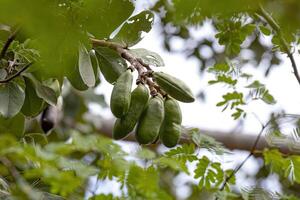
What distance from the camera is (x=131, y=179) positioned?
789 millimetres

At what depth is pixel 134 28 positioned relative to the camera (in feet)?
3.44

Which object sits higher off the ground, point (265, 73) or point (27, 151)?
point (265, 73)

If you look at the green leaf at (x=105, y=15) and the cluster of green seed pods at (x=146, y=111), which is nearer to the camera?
the green leaf at (x=105, y=15)

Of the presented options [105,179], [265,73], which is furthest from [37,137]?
[265,73]

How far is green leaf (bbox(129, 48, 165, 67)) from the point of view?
3.46 ft

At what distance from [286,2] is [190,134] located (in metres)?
0.75

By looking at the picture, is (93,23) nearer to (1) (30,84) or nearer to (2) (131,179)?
(2) (131,179)

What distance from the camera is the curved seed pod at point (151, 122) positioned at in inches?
37.4

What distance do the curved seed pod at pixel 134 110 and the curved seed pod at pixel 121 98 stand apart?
0.01 meters

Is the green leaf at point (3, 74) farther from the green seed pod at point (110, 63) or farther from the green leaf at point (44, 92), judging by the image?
the green seed pod at point (110, 63)

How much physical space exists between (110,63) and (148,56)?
0.07 meters

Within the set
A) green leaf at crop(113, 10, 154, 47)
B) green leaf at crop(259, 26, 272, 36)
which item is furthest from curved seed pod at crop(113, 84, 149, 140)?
green leaf at crop(259, 26, 272, 36)

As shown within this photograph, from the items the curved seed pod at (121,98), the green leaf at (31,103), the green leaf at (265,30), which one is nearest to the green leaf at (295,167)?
the green leaf at (265,30)

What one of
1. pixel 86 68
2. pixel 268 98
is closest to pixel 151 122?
pixel 86 68
